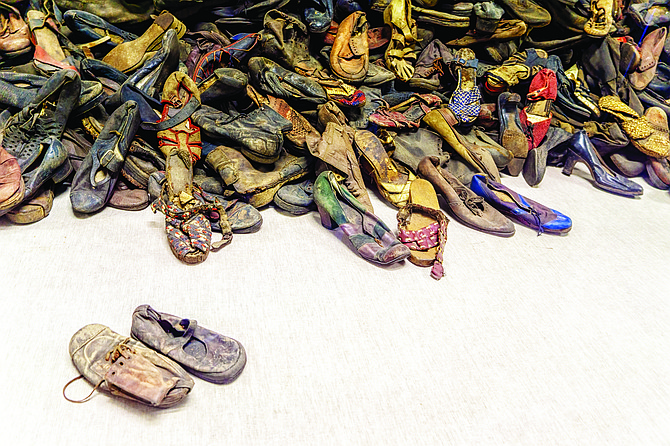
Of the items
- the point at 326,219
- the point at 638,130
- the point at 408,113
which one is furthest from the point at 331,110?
the point at 638,130

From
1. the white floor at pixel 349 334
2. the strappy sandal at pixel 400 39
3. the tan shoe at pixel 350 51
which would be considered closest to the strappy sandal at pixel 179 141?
the white floor at pixel 349 334

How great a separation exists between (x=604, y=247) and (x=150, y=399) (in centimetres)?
237

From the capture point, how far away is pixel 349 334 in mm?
1728

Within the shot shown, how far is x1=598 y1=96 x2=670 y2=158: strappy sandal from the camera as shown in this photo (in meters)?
3.06

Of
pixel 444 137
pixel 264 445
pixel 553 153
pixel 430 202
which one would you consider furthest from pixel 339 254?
pixel 553 153

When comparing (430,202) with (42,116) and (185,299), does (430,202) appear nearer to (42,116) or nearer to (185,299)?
(185,299)

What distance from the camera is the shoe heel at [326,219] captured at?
2.23 meters

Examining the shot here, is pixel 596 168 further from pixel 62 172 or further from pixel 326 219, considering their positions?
pixel 62 172

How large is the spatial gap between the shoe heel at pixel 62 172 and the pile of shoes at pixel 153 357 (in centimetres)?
97

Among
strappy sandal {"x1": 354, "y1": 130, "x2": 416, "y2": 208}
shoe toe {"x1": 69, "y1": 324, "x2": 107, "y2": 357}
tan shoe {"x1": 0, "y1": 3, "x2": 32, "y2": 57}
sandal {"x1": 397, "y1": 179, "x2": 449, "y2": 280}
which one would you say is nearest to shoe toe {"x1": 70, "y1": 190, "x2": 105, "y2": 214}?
shoe toe {"x1": 69, "y1": 324, "x2": 107, "y2": 357}

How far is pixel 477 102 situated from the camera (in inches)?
114

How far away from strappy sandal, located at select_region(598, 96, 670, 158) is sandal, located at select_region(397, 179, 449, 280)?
1.81 m

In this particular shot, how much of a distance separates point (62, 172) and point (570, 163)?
124 inches

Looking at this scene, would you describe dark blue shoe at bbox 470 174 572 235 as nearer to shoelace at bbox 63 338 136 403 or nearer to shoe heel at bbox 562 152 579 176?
shoe heel at bbox 562 152 579 176
